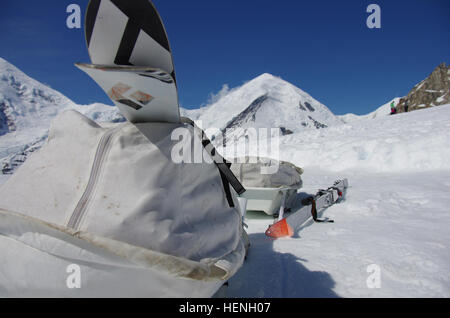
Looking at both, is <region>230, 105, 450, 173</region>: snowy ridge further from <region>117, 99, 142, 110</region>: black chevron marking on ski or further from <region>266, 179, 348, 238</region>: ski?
<region>117, 99, 142, 110</region>: black chevron marking on ski

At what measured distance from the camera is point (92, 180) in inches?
40.8

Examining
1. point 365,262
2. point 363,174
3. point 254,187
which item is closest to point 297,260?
point 365,262

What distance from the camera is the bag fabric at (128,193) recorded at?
0.94m

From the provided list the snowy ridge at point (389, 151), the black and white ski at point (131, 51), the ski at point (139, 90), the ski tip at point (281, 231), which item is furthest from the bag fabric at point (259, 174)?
the snowy ridge at point (389, 151)

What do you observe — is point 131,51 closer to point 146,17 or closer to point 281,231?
point 146,17

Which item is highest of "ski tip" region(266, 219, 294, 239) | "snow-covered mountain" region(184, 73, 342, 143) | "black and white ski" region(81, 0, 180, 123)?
"snow-covered mountain" region(184, 73, 342, 143)

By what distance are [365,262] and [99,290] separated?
1892 mm

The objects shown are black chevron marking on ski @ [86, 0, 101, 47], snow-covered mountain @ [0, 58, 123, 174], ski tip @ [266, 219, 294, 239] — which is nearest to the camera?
black chevron marking on ski @ [86, 0, 101, 47]

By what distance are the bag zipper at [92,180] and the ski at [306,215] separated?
6.77 feet

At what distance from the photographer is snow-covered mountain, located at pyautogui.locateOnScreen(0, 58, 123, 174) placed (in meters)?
128

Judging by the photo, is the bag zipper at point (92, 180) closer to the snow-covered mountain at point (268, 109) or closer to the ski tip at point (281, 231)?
the ski tip at point (281, 231)

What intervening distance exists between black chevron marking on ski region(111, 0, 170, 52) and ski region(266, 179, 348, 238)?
2164mm

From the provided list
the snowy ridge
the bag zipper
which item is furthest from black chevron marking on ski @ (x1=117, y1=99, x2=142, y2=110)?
the snowy ridge

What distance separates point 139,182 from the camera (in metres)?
1.02
